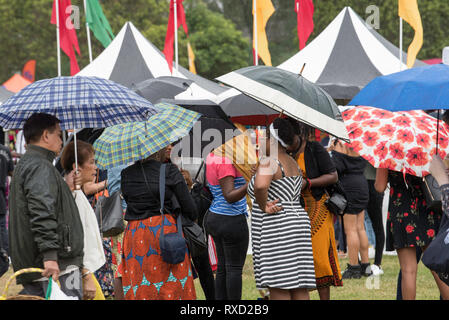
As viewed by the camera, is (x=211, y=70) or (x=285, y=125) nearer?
(x=285, y=125)

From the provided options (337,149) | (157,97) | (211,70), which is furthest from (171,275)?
(211,70)

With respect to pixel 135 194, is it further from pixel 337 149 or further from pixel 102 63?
pixel 102 63

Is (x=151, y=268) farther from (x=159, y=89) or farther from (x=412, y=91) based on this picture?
(x=159, y=89)

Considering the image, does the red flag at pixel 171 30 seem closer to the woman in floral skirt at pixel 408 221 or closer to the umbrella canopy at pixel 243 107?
the umbrella canopy at pixel 243 107

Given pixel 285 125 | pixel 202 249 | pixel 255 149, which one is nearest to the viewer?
pixel 285 125

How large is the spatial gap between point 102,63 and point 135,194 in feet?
27.3

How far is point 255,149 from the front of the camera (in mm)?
6586

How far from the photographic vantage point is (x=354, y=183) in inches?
367

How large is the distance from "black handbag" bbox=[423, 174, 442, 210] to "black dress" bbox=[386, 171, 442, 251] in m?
0.20

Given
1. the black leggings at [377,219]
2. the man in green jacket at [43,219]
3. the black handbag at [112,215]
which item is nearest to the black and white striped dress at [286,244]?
the man in green jacket at [43,219]

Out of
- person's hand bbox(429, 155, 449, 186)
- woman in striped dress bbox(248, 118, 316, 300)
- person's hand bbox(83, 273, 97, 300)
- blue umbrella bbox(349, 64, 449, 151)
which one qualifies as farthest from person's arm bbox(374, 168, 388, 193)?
person's hand bbox(83, 273, 97, 300)

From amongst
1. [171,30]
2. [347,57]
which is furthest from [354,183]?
[171,30]

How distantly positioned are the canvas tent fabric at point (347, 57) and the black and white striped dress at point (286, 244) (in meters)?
7.49

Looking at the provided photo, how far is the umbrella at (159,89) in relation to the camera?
850 centimetres
